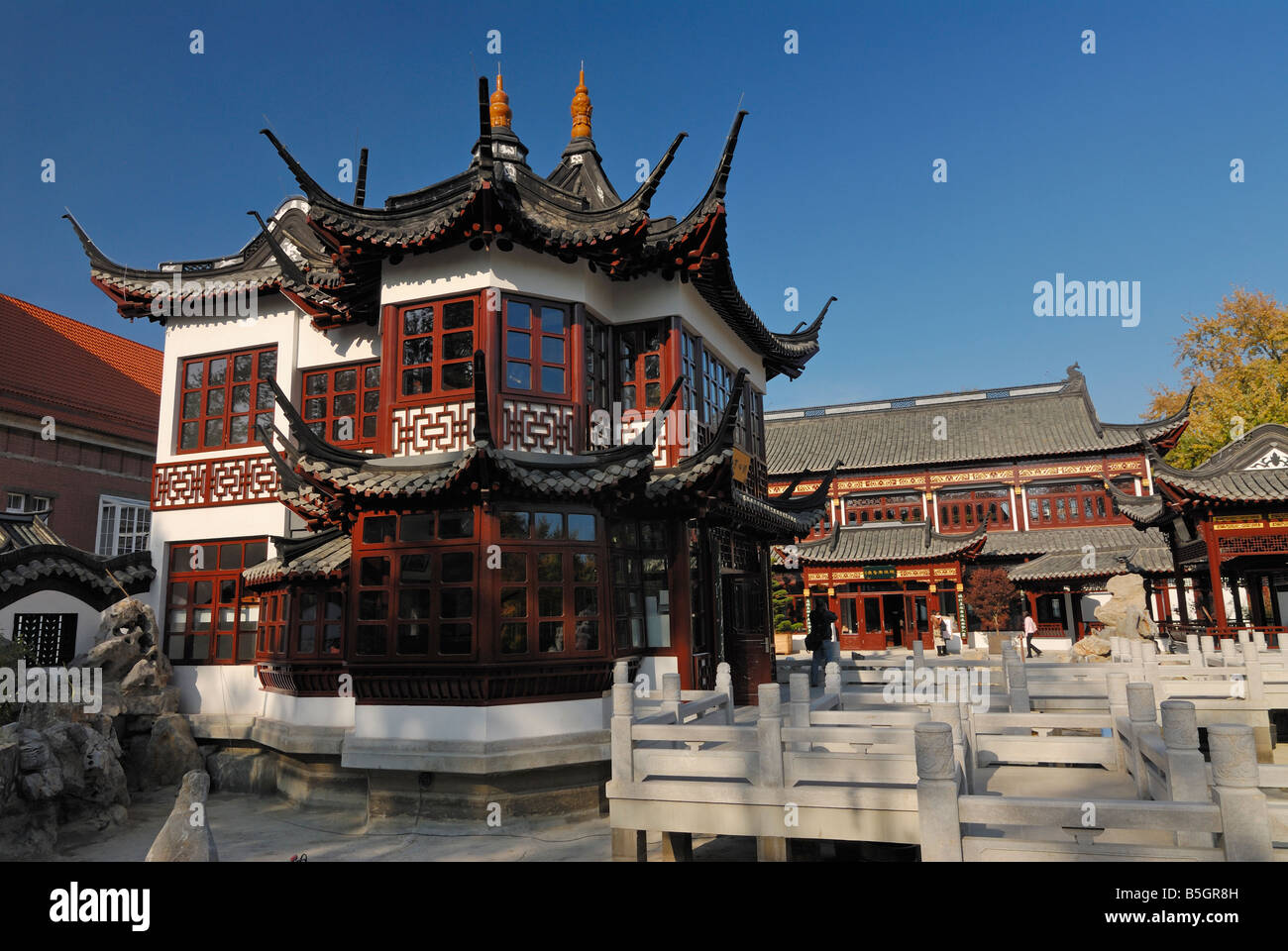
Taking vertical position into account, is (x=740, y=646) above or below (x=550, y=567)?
below

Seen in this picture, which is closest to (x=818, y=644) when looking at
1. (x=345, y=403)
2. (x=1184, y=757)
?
(x=345, y=403)

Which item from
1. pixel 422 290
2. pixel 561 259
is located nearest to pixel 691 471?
pixel 561 259

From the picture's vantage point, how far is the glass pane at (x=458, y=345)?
1198 cm

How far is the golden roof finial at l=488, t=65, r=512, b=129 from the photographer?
1571cm

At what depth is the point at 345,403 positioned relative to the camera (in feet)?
48.3

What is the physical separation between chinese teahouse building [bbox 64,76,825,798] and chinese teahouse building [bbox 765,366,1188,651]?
21.8m

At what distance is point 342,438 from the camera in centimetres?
1446

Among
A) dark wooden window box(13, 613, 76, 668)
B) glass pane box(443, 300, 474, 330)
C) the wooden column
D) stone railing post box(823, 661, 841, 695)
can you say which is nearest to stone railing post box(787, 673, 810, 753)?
stone railing post box(823, 661, 841, 695)

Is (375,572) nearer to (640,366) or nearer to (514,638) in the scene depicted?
(514,638)

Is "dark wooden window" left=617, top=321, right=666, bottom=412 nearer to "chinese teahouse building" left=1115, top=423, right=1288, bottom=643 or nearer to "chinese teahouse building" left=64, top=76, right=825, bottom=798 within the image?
"chinese teahouse building" left=64, top=76, right=825, bottom=798

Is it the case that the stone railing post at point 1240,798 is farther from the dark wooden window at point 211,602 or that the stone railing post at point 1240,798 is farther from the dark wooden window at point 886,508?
the dark wooden window at point 886,508

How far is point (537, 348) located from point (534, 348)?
5cm

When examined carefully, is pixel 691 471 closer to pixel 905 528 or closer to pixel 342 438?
pixel 342 438
